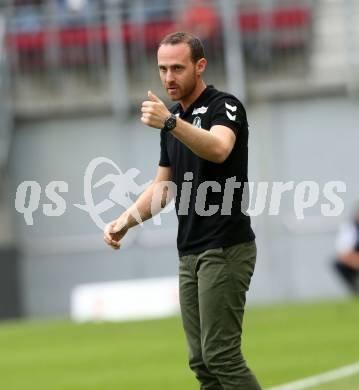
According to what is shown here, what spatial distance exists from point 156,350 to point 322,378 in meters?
3.95

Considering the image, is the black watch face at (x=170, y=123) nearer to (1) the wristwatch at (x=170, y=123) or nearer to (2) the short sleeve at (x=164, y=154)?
(1) the wristwatch at (x=170, y=123)

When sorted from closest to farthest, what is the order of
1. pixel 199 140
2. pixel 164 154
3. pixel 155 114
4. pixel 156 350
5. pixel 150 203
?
pixel 155 114
pixel 199 140
pixel 164 154
pixel 150 203
pixel 156 350

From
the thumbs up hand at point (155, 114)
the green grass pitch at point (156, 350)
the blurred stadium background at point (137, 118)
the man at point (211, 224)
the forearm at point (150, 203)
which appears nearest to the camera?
the thumbs up hand at point (155, 114)

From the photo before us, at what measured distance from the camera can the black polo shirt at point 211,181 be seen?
7602mm

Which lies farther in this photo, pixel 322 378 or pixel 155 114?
pixel 322 378

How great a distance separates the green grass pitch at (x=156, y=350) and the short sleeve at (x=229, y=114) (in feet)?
13.2

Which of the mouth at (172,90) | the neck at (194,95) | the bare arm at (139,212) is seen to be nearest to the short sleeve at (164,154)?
the bare arm at (139,212)

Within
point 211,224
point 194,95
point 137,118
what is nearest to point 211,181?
point 211,224

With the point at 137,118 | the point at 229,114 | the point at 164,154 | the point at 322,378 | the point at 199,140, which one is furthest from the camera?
the point at 137,118

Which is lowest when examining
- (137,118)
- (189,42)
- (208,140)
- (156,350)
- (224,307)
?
(156,350)

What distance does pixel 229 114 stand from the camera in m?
7.50

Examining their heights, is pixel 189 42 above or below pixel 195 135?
above

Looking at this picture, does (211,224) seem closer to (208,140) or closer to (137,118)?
(208,140)

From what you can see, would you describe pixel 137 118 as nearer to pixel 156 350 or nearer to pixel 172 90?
pixel 156 350
